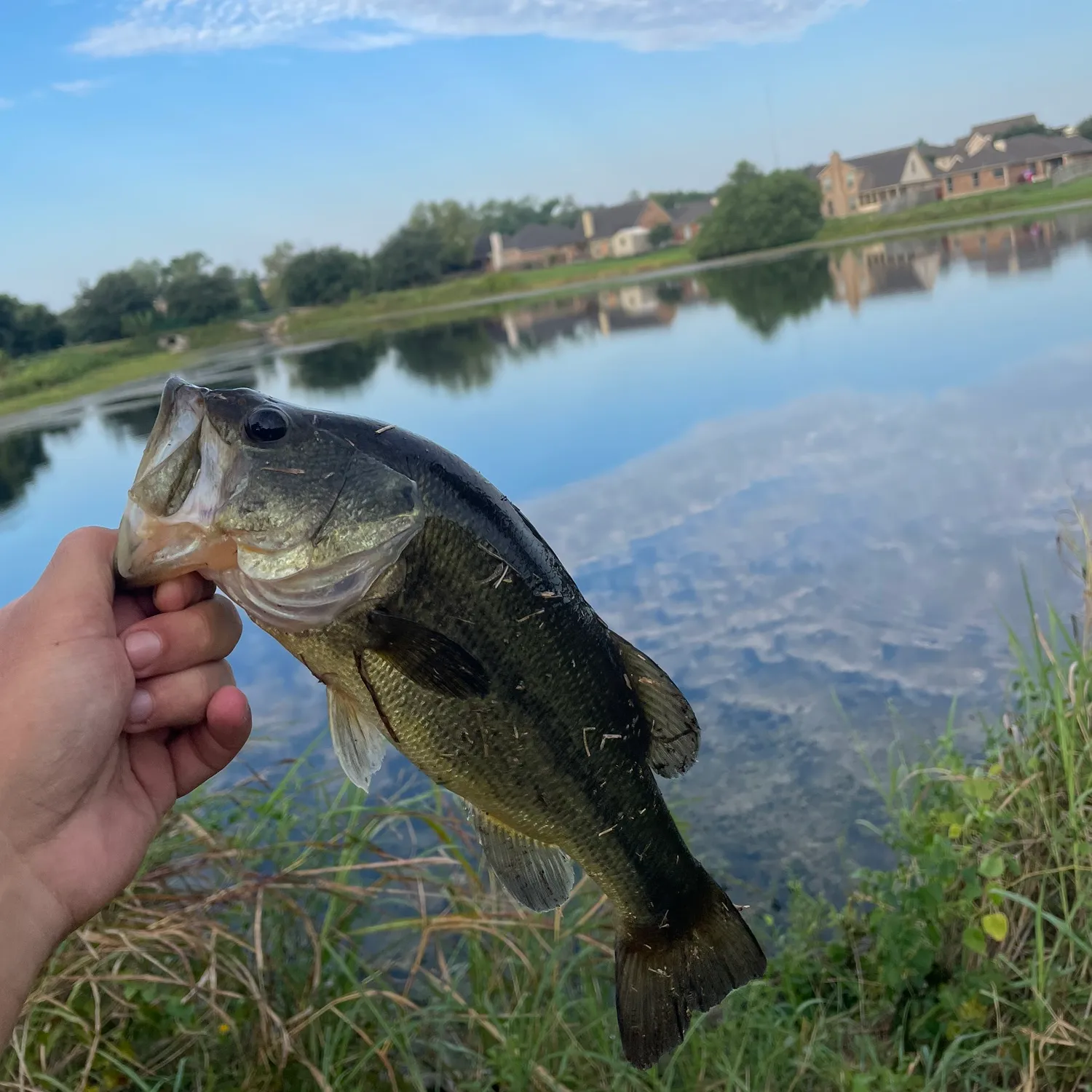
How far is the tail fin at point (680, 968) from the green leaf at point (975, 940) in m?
1.66

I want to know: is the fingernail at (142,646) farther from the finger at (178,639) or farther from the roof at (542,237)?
the roof at (542,237)

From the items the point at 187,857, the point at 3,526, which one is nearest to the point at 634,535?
the point at 187,857

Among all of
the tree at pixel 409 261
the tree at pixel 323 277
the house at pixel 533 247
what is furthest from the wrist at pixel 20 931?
the house at pixel 533 247

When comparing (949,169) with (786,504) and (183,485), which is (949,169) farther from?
(183,485)

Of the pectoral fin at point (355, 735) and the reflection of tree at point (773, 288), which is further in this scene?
the reflection of tree at point (773, 288)

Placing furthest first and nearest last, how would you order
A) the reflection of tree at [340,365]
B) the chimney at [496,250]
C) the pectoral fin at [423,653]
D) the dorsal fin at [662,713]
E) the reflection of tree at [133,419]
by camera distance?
the chimney at [496,250]
the reflection of tree at [340,365]
the reflection of tree at [133,419]
the dorsal fin at [662,713]
the pectoral fin at [423,653]

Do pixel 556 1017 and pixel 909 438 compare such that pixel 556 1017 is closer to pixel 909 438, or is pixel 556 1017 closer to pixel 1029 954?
pixel 1029 954

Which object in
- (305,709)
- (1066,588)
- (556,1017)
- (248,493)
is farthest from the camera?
(305,709)

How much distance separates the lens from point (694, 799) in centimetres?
509

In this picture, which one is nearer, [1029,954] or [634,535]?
[1029,954]

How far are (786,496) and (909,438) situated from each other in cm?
238

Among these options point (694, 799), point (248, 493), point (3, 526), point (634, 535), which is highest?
point (248, 493)

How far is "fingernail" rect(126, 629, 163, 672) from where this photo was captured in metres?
2.11

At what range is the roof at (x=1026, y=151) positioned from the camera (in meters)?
72.2
